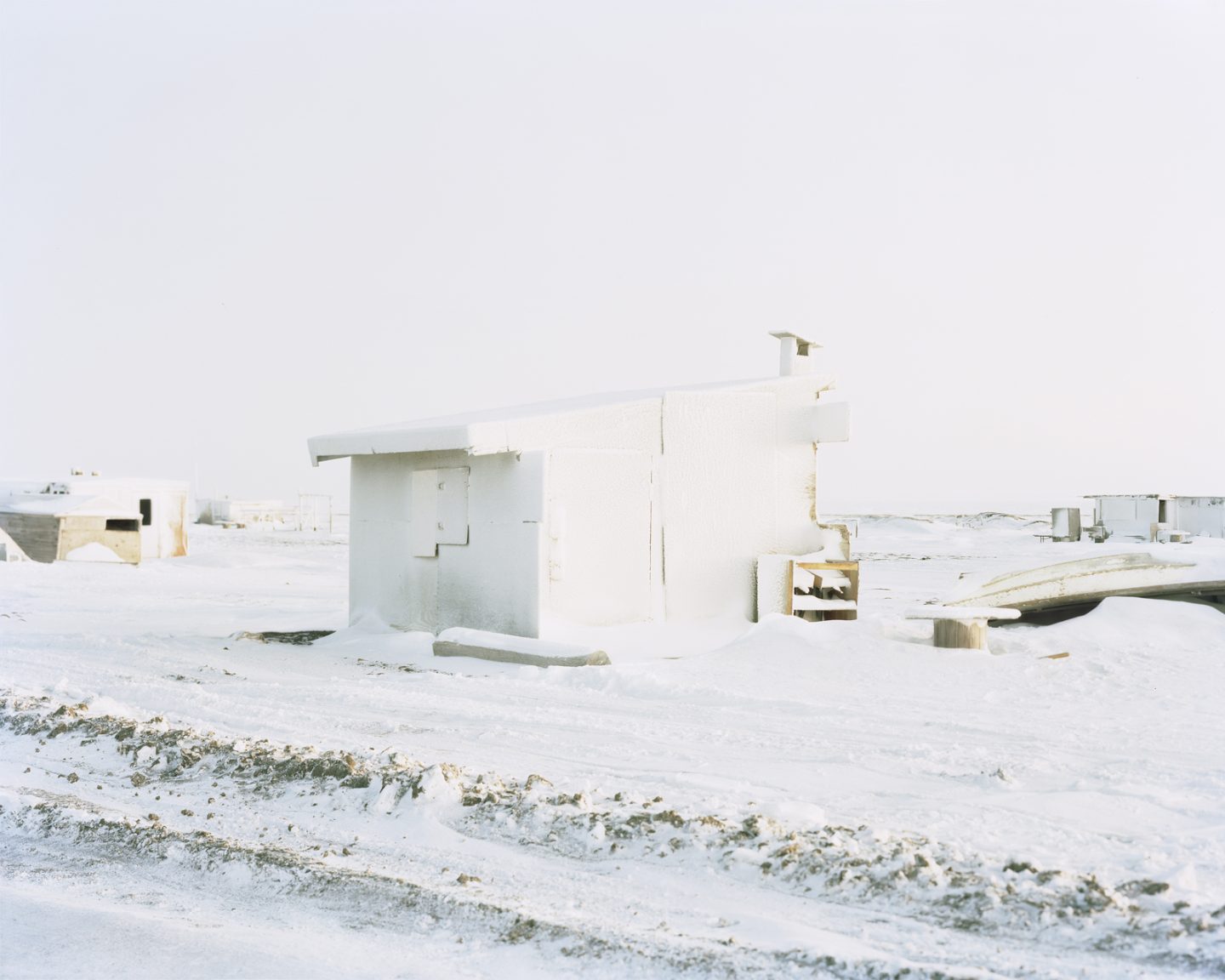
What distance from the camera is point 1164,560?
1307 cm

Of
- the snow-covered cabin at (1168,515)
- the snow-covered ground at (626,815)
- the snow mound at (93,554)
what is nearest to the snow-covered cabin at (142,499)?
the snow mound at (93,554)

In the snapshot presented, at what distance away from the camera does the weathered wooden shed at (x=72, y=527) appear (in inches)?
992

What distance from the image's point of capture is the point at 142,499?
28125 mm

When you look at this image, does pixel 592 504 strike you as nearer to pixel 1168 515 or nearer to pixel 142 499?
pixel 142 499

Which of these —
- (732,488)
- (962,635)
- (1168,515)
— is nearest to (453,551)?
(732,488)

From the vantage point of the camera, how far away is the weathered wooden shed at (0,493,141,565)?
25188 millimetres

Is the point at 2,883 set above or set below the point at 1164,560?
below

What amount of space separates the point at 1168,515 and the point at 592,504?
110 ft

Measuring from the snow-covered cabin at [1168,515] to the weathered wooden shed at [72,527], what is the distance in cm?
3219

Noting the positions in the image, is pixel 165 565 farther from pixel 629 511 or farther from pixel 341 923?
pixel 341 923

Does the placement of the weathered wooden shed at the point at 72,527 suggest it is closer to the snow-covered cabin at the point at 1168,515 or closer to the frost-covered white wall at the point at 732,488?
the frost-covered white wall at the point at 732,488

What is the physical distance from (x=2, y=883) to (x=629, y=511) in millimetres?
8004

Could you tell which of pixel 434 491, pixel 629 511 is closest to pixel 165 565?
pixel 434 491

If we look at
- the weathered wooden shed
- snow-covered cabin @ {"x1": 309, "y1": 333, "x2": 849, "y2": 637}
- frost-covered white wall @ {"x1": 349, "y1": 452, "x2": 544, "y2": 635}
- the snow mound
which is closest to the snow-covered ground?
frost-covered white wall @ {"x1": 349, "y1": 452, "x2": 544, "y2": 635}
